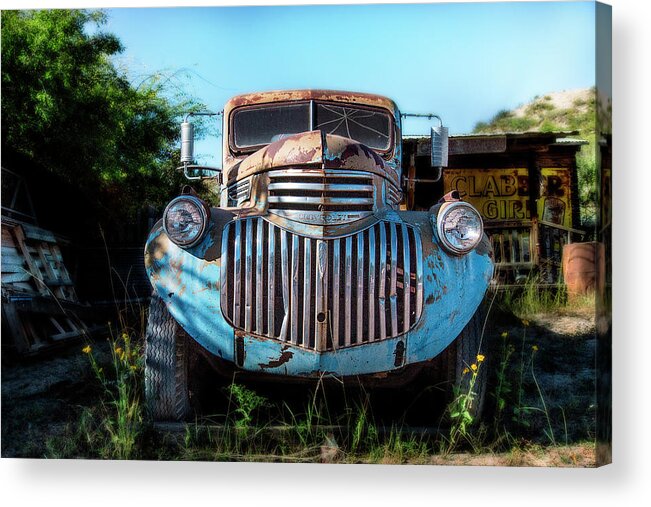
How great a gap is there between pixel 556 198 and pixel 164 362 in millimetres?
3131

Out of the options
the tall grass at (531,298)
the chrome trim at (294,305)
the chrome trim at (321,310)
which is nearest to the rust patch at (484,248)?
the chrome trim at (321,310)

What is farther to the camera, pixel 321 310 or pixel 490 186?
pixel 490 186

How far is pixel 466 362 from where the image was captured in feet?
13.0

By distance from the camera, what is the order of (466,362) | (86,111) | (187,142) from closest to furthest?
(466,362) → (187,142) → (86,111)

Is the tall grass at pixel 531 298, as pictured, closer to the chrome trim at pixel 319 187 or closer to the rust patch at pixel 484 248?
the rust patch at pixel 484 248

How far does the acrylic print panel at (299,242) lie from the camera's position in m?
3.71

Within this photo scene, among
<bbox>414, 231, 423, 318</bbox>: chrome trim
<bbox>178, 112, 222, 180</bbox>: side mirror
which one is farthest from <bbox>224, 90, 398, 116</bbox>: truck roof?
<bbox>414, 231, 423, 318</bbox>: chrome trim

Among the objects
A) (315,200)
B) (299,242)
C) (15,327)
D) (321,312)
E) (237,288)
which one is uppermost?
(315,200)

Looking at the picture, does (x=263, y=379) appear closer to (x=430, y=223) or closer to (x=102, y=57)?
(x=430, y=223)

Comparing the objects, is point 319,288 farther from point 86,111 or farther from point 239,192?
point 86,111

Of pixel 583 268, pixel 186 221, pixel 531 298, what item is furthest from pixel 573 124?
pixel 186 221

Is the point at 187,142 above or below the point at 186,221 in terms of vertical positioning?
above

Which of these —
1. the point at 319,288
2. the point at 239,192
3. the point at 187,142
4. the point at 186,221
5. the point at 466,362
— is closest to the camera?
the point at 319,288

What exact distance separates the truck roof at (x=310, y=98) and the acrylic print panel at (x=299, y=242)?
0.04 ft
